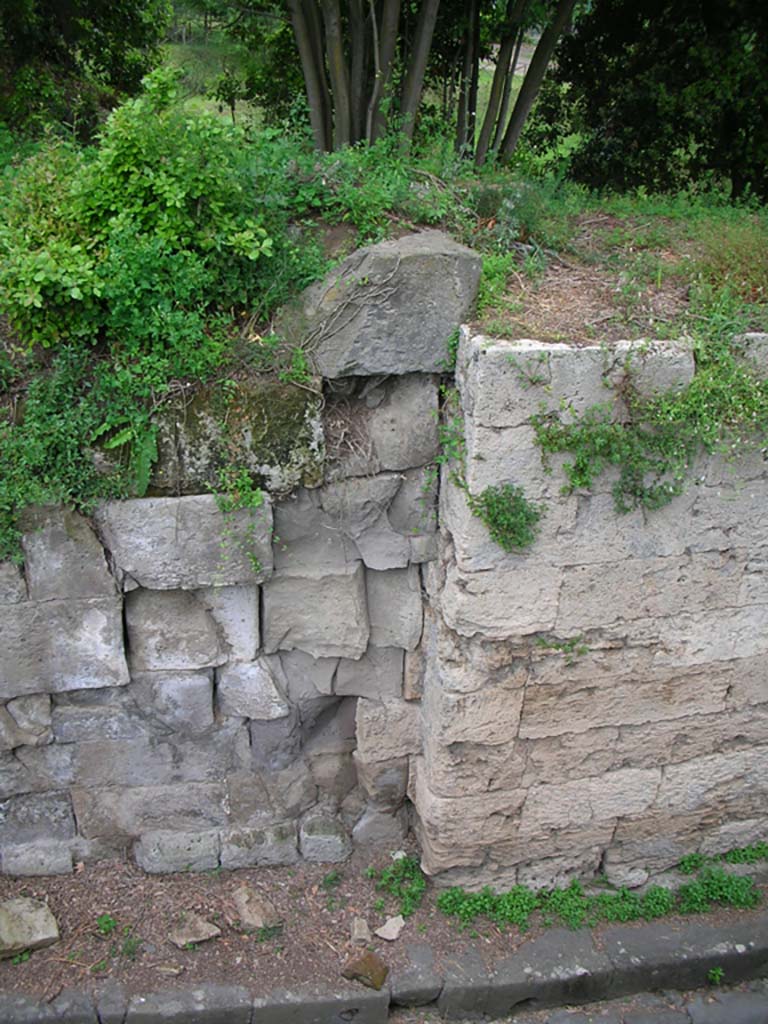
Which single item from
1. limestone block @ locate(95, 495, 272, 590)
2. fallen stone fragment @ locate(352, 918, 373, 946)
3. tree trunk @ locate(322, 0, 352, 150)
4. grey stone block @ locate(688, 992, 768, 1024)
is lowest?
grey stone block @ locate(688, 992, 768, 1024)

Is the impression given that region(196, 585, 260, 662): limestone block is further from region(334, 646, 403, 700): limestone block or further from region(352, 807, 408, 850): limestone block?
region(352, 807, 408, 850): limestone block

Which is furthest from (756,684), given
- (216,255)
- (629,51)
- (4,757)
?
(629,51)

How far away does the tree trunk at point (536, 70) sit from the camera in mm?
6684

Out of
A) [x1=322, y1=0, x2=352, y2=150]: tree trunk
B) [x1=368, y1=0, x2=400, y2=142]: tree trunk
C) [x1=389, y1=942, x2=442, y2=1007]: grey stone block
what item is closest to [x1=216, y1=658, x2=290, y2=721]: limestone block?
[x1=389, y1=942, x2=442, y2=1007]: grey stone block

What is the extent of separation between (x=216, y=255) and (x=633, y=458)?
199 centimetres

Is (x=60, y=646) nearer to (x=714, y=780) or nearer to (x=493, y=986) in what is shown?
(x=493, y=986)

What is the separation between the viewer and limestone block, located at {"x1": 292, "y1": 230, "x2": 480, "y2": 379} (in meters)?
3.55

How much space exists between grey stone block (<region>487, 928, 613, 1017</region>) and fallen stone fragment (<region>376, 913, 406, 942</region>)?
0.51 meters

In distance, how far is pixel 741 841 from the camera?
4.68 meters

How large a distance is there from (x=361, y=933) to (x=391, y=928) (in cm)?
15

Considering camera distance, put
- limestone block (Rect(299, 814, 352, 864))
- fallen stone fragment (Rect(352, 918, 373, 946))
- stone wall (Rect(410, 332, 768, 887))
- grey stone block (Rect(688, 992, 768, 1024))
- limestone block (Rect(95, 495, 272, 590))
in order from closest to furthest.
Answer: stone wall (Rect(410, 332, 768, 887)) < limestone block (Rect(95, 495, 272, 590)) < grey stone block (Rect(688, 992, 768, 1024)) < fallen stone fragment (Rect(352, 918, 373, 946)) < limestone block (Rect(299, 814, 352, 864))

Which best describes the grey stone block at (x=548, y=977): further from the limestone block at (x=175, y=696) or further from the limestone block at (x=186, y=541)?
the limestone block at (x=186, y=541)

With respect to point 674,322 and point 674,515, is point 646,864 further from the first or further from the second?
point 674,322

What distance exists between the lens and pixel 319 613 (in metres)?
4.12
